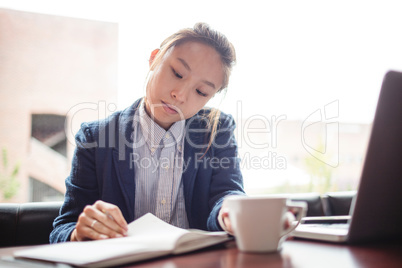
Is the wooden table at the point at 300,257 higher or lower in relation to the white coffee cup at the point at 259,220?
lower

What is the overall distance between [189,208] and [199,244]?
2.09 feet

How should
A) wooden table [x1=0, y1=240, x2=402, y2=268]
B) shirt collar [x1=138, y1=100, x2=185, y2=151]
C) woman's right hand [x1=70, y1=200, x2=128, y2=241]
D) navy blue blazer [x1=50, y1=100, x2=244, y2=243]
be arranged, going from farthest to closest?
shirt collar [x1=138, y1=100, x2=185, y2=151], navy blue blazer [x1=50, y1=100, x2=244, y2=243], woman's right hand [x1=70, y1=200, x2=128, y2=241], wooden table [x1=0, y1=240, x2=402, y2=268]

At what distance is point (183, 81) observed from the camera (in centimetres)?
117

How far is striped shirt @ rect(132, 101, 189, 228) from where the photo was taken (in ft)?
3.88

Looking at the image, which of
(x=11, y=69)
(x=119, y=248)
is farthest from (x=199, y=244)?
(x=11, y=69)

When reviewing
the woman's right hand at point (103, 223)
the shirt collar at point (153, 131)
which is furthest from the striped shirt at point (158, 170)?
the woman's right hand at point (103, 223)

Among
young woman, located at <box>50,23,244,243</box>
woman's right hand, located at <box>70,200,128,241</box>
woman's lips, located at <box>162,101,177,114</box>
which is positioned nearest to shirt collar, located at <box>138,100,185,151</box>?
young woman, located at <box>50,23,244,243</box>

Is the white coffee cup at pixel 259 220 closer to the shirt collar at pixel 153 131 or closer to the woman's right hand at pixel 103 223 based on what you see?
the woman's right hand at pixel 103 223

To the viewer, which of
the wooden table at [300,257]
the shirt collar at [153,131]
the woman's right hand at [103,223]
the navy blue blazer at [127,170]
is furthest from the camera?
the shirt collar at [153,131]

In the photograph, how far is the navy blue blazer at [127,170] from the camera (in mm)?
1109

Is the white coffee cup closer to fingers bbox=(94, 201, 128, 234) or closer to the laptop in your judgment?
Result: the laptop

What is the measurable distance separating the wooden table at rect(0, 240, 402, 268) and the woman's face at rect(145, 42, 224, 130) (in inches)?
26.8

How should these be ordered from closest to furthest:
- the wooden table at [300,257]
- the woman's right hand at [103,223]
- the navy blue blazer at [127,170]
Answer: the wooden table at [300,257], the woman's right hand at [103,223], the navy blue blazer at [127,170]

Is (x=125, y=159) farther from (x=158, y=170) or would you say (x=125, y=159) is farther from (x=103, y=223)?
(x=103, y=223)
